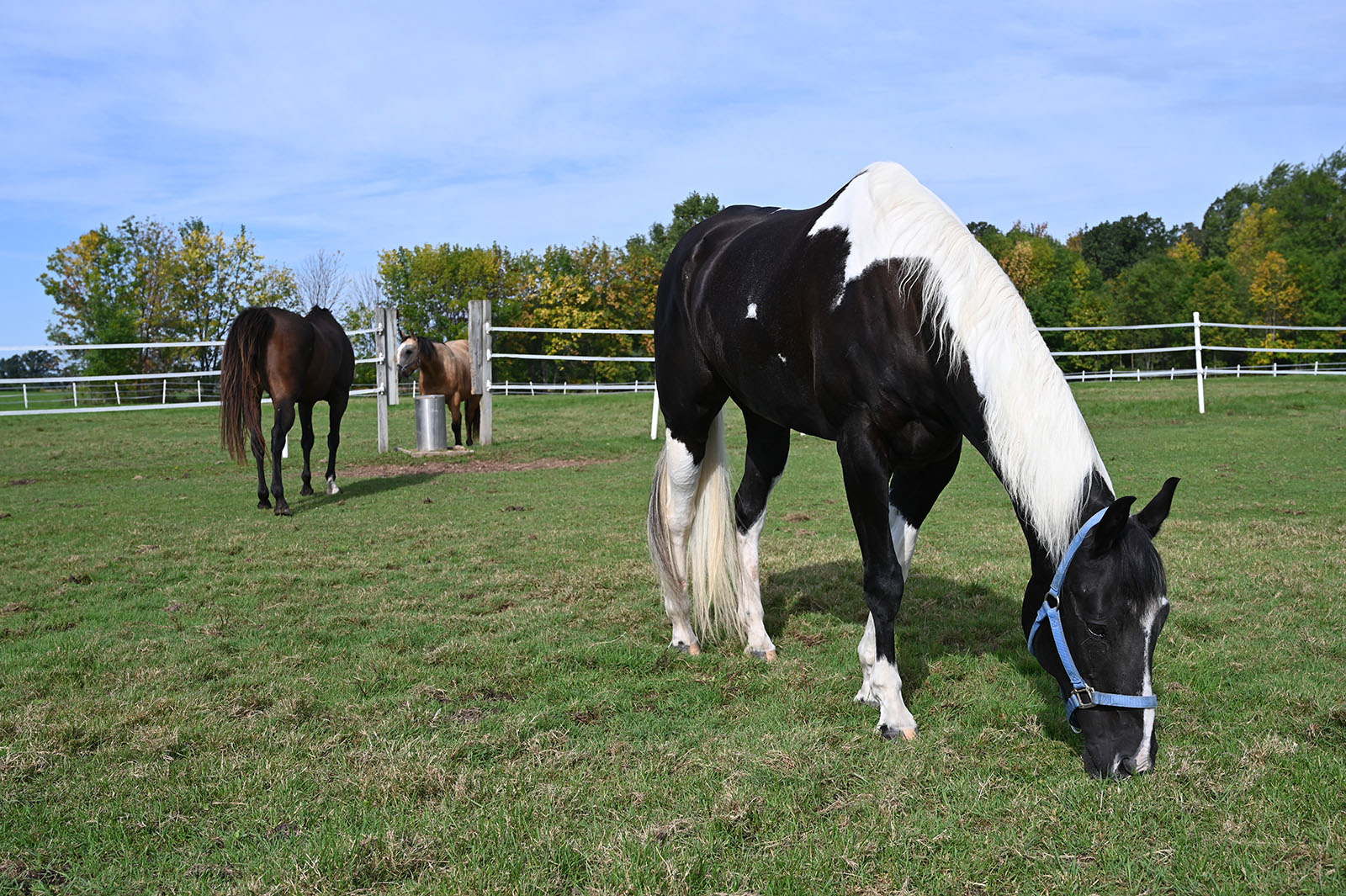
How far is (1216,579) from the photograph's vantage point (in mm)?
4949

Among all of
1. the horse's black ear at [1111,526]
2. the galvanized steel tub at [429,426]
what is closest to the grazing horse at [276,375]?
the galvanized steel tub at [429,426]

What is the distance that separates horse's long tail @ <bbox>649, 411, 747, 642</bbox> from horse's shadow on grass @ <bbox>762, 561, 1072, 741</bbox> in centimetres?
37

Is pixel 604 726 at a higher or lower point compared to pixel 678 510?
lower

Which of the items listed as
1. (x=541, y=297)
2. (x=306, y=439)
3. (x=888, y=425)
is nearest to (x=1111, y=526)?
(x=888, y=425)

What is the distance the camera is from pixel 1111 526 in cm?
244

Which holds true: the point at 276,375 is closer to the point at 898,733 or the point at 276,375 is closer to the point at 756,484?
the point at 756,484

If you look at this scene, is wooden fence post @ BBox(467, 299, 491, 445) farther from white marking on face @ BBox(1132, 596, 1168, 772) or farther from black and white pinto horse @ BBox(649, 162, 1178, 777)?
white marking on face @ BBox(1132, 596, 1168, 772)

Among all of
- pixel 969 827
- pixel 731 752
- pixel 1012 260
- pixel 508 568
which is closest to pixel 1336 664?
pixel 969 827

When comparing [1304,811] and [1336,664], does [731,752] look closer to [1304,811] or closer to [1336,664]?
[1304,811]

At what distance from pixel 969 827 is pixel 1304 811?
2.97 feet

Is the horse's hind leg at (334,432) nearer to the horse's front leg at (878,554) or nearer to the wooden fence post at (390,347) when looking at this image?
the wooden fence post at (390,347)

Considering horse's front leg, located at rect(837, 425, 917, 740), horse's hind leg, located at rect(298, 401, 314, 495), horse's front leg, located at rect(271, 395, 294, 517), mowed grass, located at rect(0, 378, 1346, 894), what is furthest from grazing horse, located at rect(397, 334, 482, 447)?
horse's front leg, located at rect(837, 425, 917, 740)

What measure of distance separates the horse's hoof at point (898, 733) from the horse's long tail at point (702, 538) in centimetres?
124

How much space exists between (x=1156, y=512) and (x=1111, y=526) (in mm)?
164
